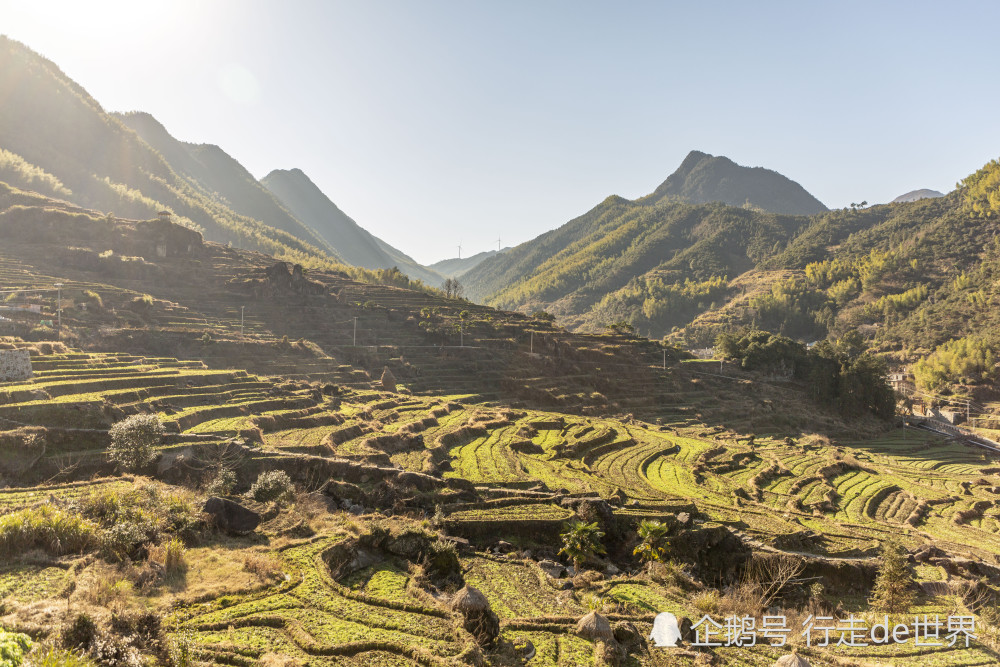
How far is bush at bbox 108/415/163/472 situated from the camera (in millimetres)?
21766

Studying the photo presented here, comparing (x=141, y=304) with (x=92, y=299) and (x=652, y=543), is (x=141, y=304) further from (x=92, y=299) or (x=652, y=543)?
(x=652, y=543)

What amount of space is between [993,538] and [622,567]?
2922 cm

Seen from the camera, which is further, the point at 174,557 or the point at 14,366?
the point at 14,366

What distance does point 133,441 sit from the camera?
71.9 feet

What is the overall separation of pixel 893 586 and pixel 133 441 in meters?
31.4

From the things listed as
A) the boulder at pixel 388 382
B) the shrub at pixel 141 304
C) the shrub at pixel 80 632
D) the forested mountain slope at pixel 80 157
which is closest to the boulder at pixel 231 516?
the shrub at pixel 80 632

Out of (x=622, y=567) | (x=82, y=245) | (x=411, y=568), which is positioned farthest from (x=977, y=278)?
(x=82, y=245)

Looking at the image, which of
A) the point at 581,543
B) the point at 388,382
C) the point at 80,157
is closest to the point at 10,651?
the point at 581,543

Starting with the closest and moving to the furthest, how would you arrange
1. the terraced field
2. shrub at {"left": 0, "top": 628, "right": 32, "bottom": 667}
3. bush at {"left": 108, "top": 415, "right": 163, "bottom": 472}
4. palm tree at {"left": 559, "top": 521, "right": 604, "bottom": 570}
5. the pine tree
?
shrub at {"left": 0, "top": 628, "right": 32, "bottom": 667}, the terraced field, the pine tree, palm tree at {"left": 559, "top": 521, "right": 604, "bottom": 570}, bush at {"left": 108, "top": 415, "right": 163, "bottom": 472}

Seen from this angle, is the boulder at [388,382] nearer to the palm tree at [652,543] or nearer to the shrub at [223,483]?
the shrub at [223,483]

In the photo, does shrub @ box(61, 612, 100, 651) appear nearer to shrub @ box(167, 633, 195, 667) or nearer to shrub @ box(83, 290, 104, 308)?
shrub @ box(167, 633, 195, 667)

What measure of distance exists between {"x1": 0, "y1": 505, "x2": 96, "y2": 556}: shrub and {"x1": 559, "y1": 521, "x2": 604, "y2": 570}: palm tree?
50.5 ft

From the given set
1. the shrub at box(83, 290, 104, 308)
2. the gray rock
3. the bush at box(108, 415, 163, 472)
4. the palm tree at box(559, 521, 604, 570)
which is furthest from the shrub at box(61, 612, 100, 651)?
the shrub at box(83, 290, 104, 308)

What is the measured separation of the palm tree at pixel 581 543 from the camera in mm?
19125
